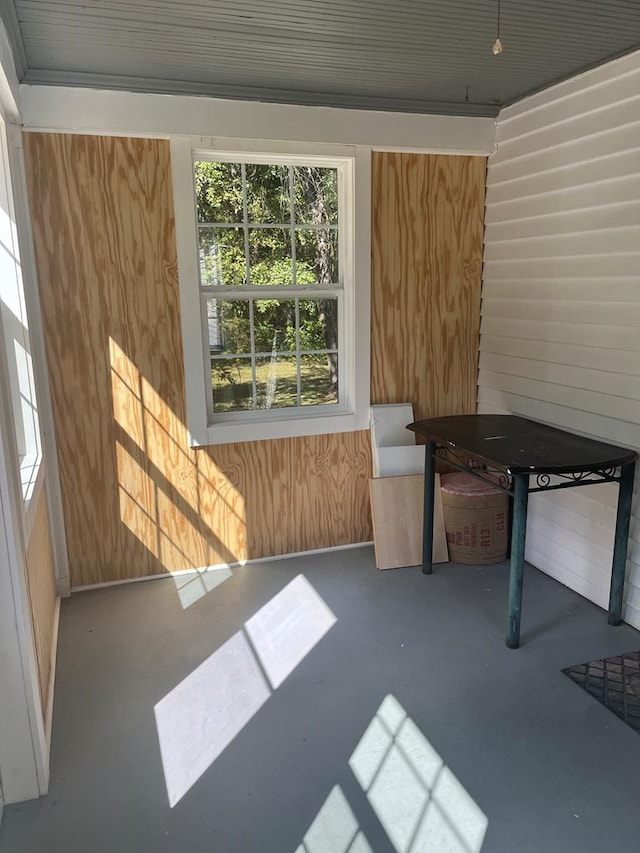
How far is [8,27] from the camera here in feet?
7.54

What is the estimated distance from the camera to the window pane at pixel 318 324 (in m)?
3.56

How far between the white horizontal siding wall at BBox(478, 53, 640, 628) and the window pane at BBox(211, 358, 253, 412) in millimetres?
1558

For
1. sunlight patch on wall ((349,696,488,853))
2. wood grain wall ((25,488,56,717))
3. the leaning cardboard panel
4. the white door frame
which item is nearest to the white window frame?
the leaning cardboard panel

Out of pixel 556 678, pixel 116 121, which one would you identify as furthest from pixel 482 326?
pixel 116 121

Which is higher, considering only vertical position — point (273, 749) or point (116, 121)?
point (116, 121)

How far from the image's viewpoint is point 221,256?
334 cm

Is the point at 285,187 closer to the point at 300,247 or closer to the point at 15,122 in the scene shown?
the point at 300,247

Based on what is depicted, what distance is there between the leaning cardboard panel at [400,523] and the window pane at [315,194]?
1612 millimetres

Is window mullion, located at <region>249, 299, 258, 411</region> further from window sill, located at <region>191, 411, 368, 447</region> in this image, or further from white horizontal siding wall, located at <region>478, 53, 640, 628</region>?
white horizontal siding wall, located at <region>478, 53, 640, 628</region>

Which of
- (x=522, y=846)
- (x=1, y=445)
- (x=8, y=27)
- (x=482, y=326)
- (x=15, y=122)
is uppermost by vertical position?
(x=8, y=27)

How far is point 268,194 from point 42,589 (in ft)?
7.80

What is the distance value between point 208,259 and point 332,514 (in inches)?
67.5

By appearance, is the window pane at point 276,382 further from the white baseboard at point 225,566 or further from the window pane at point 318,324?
the white baseboard at point 225,566

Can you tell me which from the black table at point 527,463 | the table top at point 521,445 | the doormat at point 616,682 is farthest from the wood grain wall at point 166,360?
the doormat at point 616,682
